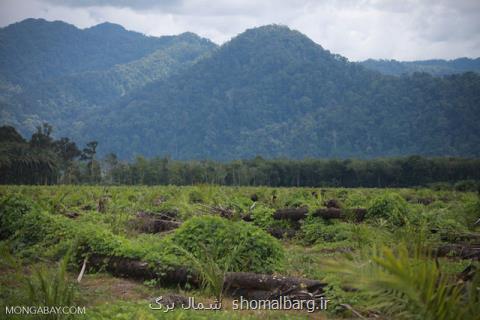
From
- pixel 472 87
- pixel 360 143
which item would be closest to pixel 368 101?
pixel 360 143

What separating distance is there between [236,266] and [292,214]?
6431mm

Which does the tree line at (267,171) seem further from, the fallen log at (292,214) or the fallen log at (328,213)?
the fallen log at (328,213)

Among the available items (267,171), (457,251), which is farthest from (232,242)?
(267,171)

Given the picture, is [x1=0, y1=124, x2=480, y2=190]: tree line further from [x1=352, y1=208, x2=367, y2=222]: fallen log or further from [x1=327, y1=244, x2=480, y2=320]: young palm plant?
[x1=327, y1=244, x2=480, y2=320]: young palm plant

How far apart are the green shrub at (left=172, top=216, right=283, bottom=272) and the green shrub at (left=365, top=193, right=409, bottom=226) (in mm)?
5986

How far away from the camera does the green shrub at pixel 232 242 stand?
7496 millimetres

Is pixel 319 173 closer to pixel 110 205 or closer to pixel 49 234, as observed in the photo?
pixel 110 205

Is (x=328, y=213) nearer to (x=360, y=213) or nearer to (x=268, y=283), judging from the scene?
(x=360, y=213)

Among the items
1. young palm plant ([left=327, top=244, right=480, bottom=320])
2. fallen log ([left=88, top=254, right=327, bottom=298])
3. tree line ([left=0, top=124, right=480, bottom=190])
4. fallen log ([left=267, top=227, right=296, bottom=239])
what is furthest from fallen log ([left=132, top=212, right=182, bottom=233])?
tree line ([left=0, top=124, right=480, bottom=190])

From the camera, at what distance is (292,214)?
535 inches

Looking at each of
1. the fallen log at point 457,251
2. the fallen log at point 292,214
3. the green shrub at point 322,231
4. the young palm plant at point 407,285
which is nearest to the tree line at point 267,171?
the fallen log at point 292,214

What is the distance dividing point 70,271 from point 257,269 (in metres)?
3.26

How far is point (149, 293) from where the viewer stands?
6617mm

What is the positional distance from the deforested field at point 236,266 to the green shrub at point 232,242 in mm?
18
